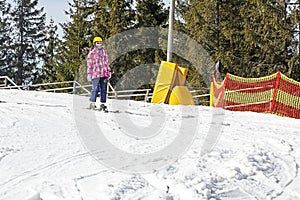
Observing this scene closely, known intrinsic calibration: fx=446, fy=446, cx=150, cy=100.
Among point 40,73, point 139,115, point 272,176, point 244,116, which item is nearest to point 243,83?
point 244,116

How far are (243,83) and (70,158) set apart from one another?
13330 mm

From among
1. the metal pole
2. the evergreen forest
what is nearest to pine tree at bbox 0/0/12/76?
the evergreen forest

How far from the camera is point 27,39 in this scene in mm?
51500

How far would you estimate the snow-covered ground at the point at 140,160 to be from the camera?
460 centimetres

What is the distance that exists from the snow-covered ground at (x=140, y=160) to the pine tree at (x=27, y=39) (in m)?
43.2

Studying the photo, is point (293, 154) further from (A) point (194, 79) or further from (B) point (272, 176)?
(A) point (194, 79)

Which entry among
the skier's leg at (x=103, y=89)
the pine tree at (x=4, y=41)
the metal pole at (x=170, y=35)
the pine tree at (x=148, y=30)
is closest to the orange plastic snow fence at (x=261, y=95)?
the metal pole at (x=170, y=35)

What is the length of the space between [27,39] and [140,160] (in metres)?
48.5

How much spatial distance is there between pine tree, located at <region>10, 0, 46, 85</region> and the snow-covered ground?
4318cm

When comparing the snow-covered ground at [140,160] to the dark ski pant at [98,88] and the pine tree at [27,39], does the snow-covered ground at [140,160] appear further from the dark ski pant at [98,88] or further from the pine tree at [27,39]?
the pine tree at [27,39]

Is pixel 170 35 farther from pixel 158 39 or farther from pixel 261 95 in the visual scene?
pixel 158 39

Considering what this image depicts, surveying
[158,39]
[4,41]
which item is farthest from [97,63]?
[4,41]

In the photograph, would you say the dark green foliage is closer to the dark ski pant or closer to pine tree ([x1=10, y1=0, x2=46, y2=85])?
pine tree ([x1=10, y1=0, x2=46, y2=85])

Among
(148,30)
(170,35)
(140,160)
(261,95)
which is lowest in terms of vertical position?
(140,160)
